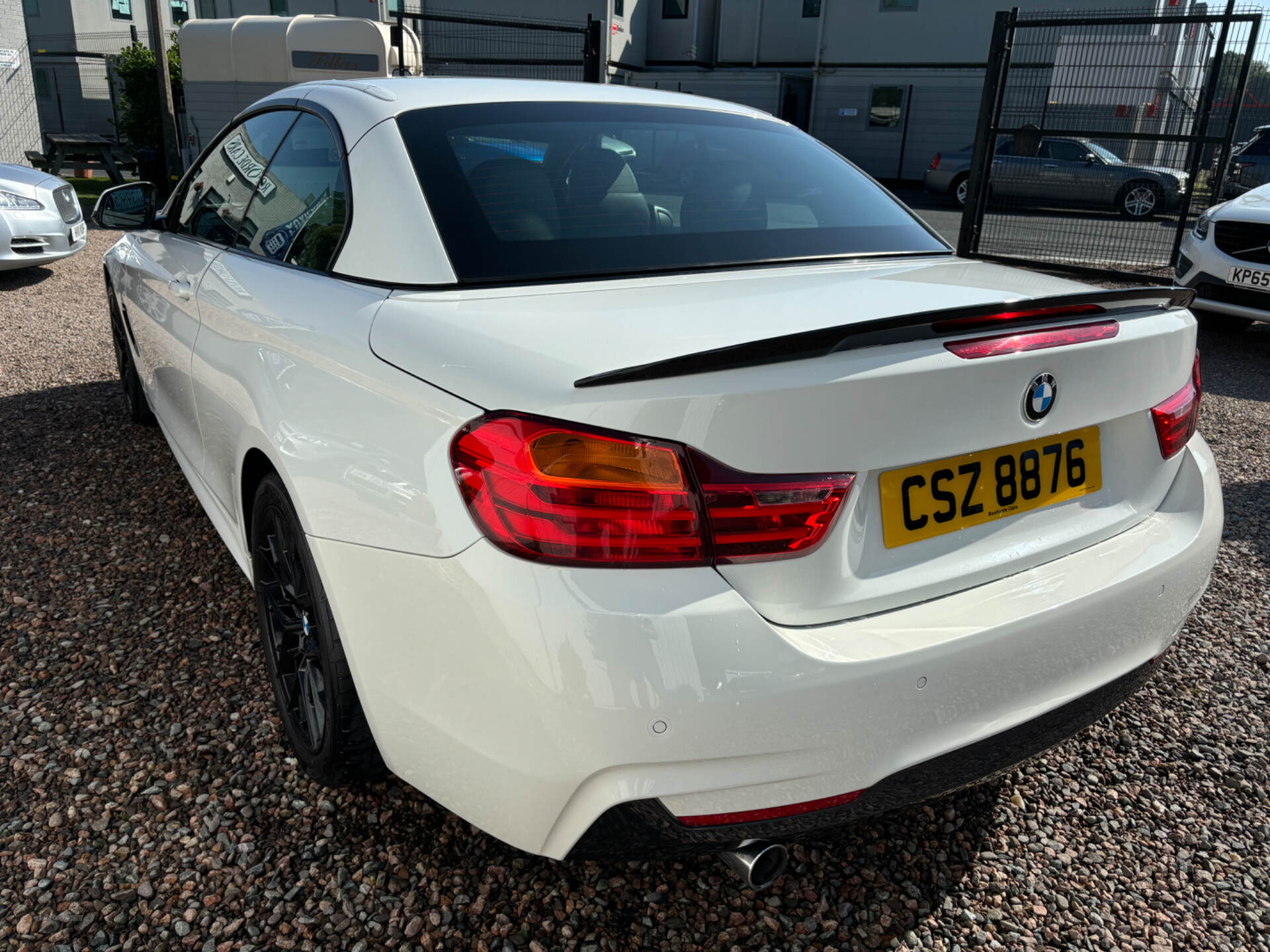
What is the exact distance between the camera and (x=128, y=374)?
442cm

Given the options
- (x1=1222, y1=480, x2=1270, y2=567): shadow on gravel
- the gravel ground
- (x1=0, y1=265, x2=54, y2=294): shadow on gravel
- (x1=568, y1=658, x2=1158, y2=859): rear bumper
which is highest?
(x1=568, y1=658, x2=1158, y2=859): rear bumper

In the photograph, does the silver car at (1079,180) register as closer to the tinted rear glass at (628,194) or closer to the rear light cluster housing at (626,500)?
the tinted rear glass at (628,194)

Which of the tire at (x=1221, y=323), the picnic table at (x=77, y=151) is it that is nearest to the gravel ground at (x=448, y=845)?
the tire at (x=1221, y=323)

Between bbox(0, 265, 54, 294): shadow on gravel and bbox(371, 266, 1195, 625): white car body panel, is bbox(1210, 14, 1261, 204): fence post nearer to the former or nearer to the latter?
bbox(371, 266, 1195, 625): white car body panel

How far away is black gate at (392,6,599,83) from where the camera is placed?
37.0ft

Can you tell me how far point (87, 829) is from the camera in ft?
6.56

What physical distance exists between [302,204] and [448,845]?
60.9 inches

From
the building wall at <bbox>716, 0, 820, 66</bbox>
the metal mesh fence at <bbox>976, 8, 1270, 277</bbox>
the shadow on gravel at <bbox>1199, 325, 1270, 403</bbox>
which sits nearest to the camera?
the shadow on gravel at <bbox>1199, 325, 1270, 403</bbox>

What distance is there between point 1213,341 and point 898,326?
7.55 meters

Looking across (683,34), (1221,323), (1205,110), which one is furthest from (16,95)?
(683,34)

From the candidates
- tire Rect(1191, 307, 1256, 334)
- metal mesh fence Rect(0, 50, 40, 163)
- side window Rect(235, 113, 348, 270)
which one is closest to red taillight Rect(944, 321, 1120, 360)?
side window Rect(235, 113, 348, 270)

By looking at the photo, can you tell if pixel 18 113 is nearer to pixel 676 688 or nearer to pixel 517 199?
pixel 517 199

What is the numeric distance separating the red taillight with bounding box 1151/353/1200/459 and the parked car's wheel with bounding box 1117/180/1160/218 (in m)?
7.83

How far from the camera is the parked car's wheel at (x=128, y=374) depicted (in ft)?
13.8
